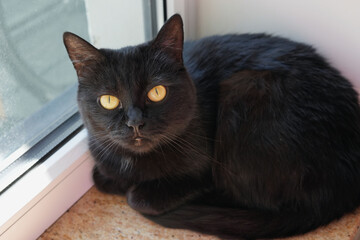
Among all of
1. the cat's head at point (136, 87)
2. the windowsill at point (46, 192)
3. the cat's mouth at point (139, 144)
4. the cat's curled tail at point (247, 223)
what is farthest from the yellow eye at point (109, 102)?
the cat's curled tail at point (247, 223)

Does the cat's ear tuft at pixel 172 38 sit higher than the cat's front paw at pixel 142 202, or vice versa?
the cat's ear tuft at pixel 172 38

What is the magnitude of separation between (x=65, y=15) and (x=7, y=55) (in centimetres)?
27

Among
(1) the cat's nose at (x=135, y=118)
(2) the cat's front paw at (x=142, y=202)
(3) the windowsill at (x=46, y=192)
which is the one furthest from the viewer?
(2) the cat's front paw at (x=142, y=202)

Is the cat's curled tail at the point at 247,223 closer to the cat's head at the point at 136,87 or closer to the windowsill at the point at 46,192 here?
the cat's head at the point at 136,87

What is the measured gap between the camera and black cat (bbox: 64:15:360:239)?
46.6 inches

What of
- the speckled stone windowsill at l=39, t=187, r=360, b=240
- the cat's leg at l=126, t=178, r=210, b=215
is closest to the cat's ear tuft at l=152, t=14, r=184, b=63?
the cat's leg at l=126, t=178, r=210, b=215

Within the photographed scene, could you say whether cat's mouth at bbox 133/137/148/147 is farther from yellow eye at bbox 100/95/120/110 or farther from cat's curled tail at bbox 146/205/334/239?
cat's curled tail at bbox 146/205/334/239

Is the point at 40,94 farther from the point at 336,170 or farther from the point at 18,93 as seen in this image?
the point at 336,170

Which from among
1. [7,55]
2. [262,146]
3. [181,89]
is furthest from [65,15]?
[262,146]

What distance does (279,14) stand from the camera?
1.55 metres

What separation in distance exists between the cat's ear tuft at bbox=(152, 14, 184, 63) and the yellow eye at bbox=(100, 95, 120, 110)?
7.4 inches

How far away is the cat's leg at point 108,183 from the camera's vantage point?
1.43 metres

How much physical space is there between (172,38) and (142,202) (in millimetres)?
519

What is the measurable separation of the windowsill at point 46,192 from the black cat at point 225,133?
0.07 metres
